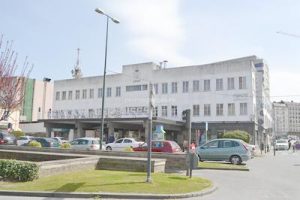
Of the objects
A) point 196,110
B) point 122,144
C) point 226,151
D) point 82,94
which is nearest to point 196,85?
point 196,110

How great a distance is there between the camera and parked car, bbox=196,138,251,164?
26.0m

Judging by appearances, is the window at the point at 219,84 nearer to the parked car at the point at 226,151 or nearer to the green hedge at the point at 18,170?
the parked car at the point at 226,151

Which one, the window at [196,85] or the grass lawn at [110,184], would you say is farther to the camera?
the window at [196,85]

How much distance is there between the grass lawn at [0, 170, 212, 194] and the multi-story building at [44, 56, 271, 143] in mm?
32137

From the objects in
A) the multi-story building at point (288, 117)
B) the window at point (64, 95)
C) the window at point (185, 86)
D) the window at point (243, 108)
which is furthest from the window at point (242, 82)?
the multi-story building at point (288, 117)

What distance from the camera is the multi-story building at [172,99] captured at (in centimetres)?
5462

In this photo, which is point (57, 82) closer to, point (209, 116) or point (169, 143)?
point (209, 116)

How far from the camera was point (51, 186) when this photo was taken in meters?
12.5

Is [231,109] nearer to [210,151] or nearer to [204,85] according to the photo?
[204,85]

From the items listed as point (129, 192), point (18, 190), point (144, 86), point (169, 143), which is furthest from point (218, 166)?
point (144, 86)

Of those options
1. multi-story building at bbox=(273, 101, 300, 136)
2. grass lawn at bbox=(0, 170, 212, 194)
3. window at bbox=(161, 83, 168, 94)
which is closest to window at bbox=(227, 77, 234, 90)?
window at bbox=(161, 83, 168, 94)

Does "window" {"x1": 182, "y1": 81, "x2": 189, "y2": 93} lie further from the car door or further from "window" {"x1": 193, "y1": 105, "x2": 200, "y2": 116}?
the car door

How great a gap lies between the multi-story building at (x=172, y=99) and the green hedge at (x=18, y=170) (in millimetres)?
33080

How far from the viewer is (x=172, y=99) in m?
61.4
